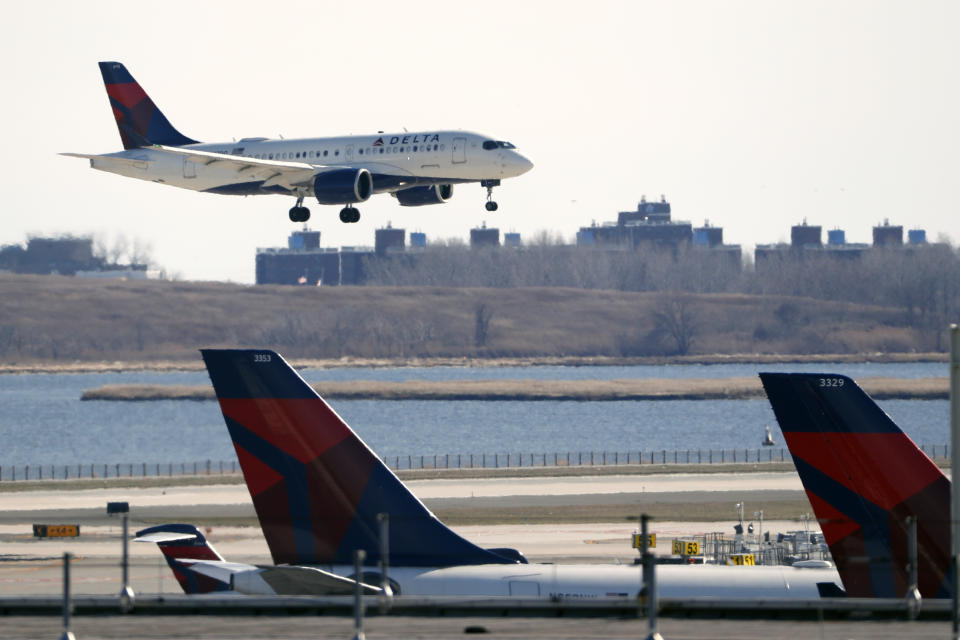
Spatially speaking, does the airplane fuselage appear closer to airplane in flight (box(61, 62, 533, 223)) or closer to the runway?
the runway

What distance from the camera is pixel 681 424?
153 m

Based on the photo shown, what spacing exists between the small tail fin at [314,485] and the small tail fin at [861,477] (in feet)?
16.8

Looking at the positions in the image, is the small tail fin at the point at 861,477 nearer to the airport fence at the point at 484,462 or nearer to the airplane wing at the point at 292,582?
the airplane wing at the point at 292,582

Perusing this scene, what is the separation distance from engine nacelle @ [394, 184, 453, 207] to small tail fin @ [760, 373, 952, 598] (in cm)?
4199

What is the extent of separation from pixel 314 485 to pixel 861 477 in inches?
342

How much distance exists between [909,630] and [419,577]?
8155 mm

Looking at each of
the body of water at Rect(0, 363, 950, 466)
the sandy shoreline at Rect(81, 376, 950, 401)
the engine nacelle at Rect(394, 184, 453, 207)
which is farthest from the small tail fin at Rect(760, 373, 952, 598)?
the sandy shoreline at Rect(81, 376, 950, 401)

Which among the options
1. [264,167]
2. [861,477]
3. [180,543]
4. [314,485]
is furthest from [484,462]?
[861,477]

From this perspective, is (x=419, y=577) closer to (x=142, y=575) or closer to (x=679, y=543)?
(x=142, y=575)

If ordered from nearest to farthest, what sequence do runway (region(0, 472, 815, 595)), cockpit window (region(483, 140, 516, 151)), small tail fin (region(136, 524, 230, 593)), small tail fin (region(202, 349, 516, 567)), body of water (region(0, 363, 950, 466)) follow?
1. small tail fin (region(202, 349, 516, 567))
2. small tail fin (region(136, 524, 230, 593))
3. runway (region(0, 472, 815, 595))
4. cockpit window (region(483, 140, 516, 151))
5. body of water (region(0, 363, 950, 466))

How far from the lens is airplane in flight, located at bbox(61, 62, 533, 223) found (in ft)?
212

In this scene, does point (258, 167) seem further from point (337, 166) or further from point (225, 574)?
point (225, 574)

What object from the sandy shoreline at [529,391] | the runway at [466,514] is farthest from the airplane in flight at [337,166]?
the sandy shoreline at [529,391]

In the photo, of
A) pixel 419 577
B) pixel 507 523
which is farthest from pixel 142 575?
pixel 507 523
